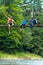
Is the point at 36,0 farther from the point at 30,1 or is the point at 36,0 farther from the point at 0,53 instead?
the point at 0,53

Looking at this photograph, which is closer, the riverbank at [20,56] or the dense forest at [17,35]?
the riverbank at [20,56]

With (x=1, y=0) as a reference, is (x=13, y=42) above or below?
below

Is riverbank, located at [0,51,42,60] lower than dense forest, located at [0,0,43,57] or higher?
lower

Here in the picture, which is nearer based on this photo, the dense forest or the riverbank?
the riverbank

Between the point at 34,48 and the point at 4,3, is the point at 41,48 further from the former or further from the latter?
A: the point at 4,3

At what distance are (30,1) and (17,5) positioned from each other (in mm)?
15003

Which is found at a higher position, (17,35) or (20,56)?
(17,35)

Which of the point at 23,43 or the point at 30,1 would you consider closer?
the point at 23,43

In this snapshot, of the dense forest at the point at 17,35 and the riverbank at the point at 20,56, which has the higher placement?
the dense forest at the point at 17,35

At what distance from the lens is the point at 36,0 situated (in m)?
86.1

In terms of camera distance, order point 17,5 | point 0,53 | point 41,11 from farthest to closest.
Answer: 1. point 41,11
2. point 17,5
3. point 0,53

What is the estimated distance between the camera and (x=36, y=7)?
83375mm

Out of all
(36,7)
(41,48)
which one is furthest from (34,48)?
(36,7)

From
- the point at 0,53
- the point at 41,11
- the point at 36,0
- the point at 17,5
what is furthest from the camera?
the point at 36,0
